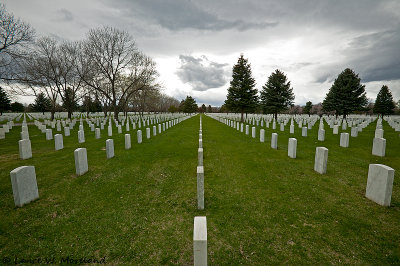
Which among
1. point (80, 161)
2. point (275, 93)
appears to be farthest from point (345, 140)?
point (275, 93)

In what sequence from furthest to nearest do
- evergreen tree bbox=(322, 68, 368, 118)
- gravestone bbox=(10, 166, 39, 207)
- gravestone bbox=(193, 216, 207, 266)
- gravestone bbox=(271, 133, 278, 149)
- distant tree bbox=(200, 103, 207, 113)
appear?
distant tree bbox=(200, 103, 207, 113) → evergreen tree bbox=(322, 68, 368, 118) → gravestone bbox=(271, 133, 278, 149) → gravestone bbox=(10, 166, 39, 207) → gravestone bbox=(193, 216, 207, 266)

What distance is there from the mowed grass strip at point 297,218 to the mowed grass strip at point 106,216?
0.73 metres

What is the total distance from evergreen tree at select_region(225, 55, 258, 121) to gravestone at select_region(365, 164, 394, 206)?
25.9 metres

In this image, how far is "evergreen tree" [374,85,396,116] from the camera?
46.8 meters

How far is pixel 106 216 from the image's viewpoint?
3.68 m

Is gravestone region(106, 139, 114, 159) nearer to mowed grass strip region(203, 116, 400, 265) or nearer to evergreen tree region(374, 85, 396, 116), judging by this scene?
mowed grass strip region(203, 116, 400, 265)

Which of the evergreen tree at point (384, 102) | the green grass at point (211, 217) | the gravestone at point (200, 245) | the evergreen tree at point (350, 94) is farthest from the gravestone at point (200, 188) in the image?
the evergreen tree at point (384, 102)

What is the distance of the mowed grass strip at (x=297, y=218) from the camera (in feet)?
8.77

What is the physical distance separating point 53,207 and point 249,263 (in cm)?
445

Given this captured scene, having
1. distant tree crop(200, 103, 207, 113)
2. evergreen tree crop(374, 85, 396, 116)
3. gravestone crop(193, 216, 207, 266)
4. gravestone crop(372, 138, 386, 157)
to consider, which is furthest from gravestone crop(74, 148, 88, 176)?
distant tree crop(200, 103, 207, 113)

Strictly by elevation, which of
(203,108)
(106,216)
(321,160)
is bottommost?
(106,216)

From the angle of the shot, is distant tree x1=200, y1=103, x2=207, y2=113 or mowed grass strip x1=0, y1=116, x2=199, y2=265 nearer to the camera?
mowed grass strip x1=0, y1=116, x2=199, y2=265

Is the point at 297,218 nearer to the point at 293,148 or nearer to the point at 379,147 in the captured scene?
the point at 293,148

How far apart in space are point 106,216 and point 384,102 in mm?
68559
